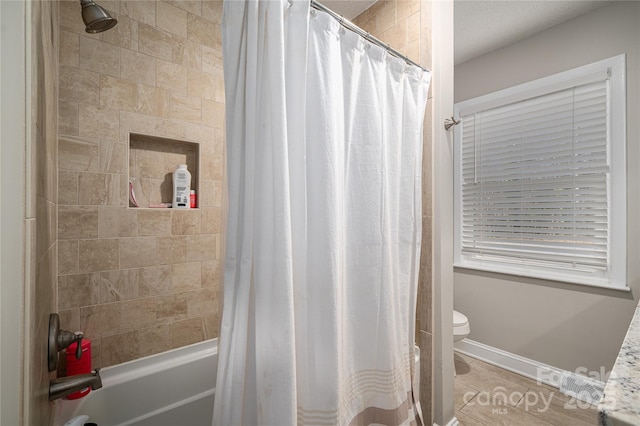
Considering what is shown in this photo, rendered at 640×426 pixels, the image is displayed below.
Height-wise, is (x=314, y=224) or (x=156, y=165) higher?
(x=156, y=165)

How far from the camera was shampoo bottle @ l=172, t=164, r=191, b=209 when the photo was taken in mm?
1590

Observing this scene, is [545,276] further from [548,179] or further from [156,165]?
[156,165]

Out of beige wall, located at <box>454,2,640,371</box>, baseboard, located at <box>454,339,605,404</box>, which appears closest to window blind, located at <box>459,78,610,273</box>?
beige wall, located at <box>454,2,640,371</box>

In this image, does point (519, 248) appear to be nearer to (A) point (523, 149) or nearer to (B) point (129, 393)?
(A) point (523, 149)

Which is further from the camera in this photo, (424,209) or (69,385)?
(424,209)

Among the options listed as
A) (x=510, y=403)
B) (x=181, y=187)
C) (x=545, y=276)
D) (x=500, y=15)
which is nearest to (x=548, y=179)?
(x=545, y=276)

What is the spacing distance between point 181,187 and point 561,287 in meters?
2.73

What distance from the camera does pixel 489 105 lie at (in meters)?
2.46

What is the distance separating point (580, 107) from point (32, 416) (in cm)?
306

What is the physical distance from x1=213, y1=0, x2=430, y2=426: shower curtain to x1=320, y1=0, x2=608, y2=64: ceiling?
99 centimetres

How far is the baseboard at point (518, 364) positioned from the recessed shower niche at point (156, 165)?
2.63 m

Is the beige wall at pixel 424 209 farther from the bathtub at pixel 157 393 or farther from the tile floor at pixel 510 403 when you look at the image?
the tile floor at pixel 510 403

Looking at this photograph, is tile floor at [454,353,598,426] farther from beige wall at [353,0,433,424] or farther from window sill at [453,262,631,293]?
window sill at [453,262,631,293]

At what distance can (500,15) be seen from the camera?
200 centimetres
